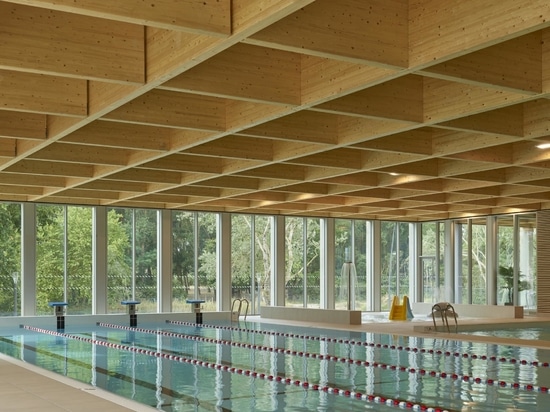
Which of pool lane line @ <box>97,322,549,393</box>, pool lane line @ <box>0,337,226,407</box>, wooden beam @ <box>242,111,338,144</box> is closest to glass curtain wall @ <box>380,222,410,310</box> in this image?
pool lane line @ <box>97,322,549,393</box>

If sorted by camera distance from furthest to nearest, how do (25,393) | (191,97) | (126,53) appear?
(191,97), (25,393), (126,53)

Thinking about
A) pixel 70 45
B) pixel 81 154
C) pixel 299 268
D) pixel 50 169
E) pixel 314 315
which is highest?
pixel 70 45

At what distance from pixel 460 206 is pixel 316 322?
17.9ft

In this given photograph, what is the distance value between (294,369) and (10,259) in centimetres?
1234

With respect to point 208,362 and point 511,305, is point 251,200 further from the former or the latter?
point 208,362

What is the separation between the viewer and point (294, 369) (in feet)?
36.4

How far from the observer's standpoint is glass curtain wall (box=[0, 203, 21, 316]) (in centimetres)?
2075

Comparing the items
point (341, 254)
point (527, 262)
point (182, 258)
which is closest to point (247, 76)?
point (182, 258)

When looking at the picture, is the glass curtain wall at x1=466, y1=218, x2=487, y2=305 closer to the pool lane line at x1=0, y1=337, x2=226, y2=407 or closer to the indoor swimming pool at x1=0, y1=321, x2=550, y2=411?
the indoor swimming pool at x1=0, y1=321, x2=550, y2=411

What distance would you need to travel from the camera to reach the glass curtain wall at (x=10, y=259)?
2075 centimetres

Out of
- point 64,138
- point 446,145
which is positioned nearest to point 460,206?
point 446,145

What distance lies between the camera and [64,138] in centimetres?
1079

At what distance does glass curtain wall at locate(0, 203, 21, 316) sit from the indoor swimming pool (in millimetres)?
3094

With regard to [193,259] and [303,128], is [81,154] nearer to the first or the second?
[303,128]
